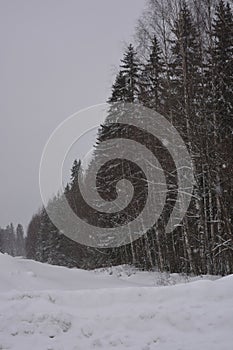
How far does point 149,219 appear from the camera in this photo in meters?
20.4

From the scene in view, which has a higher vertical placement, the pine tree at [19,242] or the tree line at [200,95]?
the tree line at [200,95]

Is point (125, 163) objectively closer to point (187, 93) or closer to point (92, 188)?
point (92, 188)

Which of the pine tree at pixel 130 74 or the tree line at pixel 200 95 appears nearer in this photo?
the tree line at pixel 200 95

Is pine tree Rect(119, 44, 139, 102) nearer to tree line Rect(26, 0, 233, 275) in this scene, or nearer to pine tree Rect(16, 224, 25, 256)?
tree line Rect(26, 0, 233, 275)

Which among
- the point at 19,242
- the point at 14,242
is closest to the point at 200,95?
the point at 19,242

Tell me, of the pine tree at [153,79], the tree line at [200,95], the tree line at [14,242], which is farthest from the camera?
the tree line at [14,242]

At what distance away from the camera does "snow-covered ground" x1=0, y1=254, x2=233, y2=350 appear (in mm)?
5352

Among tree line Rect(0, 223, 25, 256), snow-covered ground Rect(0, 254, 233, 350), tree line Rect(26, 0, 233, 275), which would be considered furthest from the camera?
tree line Rect(0, 223, 25, 256)

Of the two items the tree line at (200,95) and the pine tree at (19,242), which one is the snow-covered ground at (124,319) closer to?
the tree line at (200,95)

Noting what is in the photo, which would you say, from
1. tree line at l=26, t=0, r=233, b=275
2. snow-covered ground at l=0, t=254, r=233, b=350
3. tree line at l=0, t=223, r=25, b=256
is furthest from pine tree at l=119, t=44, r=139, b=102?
tree line at l=0, t=223, r=25, b=256

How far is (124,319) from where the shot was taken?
6102 millimetres

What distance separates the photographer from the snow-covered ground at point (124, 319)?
535 centimetres

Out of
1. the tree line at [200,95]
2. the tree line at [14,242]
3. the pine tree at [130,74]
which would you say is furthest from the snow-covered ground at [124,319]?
the tree line at [14,242]

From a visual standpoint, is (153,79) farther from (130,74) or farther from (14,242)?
(14,242)
